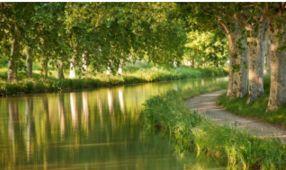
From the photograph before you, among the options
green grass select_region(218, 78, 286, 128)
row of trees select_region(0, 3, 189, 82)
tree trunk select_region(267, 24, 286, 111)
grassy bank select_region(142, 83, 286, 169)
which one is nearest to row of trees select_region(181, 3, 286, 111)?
tree trunk select_region(267, 24, 286, 111)

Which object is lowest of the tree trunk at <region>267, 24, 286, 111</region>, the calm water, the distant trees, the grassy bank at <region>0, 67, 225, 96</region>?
the calm water

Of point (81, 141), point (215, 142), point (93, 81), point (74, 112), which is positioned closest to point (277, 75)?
point (81, 141)

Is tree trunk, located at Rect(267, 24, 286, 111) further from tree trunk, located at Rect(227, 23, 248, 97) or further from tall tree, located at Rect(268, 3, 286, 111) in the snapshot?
tree trunk, located at Rect(227, 23, 248, 97)

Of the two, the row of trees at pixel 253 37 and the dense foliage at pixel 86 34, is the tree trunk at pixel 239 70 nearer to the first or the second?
the row of trees at pixel 253 37

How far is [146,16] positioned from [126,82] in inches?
1609

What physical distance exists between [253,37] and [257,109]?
16.0 feet

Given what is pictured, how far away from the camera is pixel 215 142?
66.7 ft

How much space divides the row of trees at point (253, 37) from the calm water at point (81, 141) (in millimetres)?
4399

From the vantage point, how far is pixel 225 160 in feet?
65.5

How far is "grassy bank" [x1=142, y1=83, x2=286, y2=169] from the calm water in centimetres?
47

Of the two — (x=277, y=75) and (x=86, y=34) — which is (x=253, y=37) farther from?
(x=86, y=34)

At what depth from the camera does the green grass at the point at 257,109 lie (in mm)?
26875

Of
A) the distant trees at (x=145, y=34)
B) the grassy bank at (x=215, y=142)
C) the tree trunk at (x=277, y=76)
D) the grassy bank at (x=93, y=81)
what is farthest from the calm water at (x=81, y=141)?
the grassy bank at (x=93, y=81)

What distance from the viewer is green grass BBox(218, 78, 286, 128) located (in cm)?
2688
